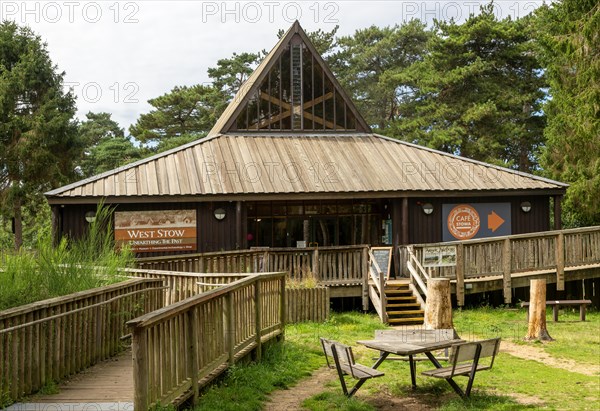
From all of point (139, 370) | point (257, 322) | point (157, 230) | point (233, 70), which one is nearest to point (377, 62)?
point (233, 70)

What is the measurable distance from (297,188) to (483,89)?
2386cm

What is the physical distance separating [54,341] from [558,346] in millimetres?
9046

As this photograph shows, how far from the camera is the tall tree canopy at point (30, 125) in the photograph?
3512 cm

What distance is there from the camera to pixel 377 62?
52.5 m

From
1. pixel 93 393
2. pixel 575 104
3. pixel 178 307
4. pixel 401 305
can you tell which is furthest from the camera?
pixel 575 104

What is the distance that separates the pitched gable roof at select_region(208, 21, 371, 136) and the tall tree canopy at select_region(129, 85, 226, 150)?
20.0 m

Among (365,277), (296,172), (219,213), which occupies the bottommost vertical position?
(365,277)

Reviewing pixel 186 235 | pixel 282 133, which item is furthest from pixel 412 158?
pixel 186 235

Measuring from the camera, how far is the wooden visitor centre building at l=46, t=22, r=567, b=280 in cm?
1923

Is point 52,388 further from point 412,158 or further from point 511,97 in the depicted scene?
point 511,97

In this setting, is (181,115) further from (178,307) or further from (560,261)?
(178,307)

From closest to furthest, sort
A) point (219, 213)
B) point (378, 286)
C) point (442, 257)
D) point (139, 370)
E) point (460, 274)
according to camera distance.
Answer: point (139, 370), point (378, 286), point (460, 274), point (442, 257), point (219, 213)

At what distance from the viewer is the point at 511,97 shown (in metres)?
38.5

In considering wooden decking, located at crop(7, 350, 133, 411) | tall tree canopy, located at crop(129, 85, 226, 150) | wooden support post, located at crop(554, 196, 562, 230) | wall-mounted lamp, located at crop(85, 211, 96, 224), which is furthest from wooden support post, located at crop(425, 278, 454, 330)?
tall tree canopy, located at crop(129, 85, 226, 150)
